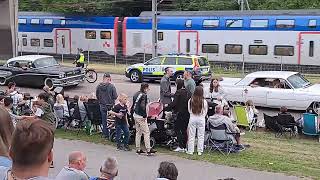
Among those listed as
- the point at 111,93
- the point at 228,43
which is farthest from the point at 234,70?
the point at 111,93

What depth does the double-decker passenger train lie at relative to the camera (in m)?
33.8

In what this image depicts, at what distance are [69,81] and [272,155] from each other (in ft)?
47.0

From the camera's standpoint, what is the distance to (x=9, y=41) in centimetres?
2636

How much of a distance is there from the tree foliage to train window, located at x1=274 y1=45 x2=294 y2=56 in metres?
16.4

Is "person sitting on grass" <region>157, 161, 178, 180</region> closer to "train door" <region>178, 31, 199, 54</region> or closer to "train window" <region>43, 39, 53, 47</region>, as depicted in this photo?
"train door" <region>178, 31, 199, 54</region>

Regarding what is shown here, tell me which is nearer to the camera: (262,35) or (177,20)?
(262,35)

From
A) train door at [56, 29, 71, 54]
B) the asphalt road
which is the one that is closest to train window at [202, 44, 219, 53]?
the asphalt road

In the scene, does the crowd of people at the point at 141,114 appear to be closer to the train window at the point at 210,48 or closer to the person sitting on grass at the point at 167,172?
the person sitting on grass at the point at 167,172

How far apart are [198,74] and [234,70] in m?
9.18

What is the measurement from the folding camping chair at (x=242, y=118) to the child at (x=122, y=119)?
4.28 metres

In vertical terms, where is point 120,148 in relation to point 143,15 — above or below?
below

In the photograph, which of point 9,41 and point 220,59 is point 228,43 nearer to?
point 220,59

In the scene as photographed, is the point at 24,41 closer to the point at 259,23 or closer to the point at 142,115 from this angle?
the point at 259,23

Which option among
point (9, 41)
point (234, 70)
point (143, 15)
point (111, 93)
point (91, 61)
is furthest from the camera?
point (91, 61)
